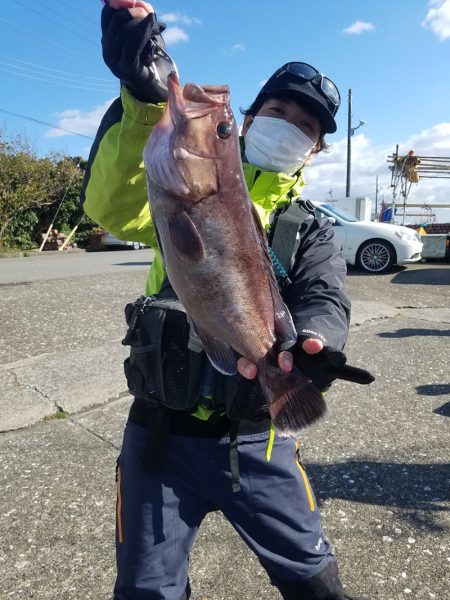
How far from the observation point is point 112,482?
3.34 meters

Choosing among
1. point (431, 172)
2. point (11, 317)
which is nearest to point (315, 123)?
point (11, 317)

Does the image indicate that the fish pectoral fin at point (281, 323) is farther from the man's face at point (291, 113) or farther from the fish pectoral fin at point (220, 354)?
the man's face at point (291, 113)

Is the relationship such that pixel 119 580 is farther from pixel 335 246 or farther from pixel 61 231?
pixel 61 231

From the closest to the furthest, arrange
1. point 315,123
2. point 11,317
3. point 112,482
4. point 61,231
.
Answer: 1. point 315,123
2. point 112,482
3. point 11,317
4. point 61,231

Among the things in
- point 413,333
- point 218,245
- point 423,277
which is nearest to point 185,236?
point 218,245

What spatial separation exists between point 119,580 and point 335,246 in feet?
4.87

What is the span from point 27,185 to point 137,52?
2375 centimetres

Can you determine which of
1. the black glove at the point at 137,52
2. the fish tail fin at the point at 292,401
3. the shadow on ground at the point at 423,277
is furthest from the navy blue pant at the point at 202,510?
the shadow on ground at the point at 423,277

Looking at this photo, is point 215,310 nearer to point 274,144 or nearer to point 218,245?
point 218,245

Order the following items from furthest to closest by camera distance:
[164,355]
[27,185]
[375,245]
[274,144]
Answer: [27,185], [375,245], [274,144], [164,355]

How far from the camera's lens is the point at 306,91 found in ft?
6.77

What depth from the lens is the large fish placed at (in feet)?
4.65

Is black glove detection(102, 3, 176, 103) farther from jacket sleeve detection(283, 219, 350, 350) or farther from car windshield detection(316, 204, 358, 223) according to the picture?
car windshield detection(316, 204, 358, 223)

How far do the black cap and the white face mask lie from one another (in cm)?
12
